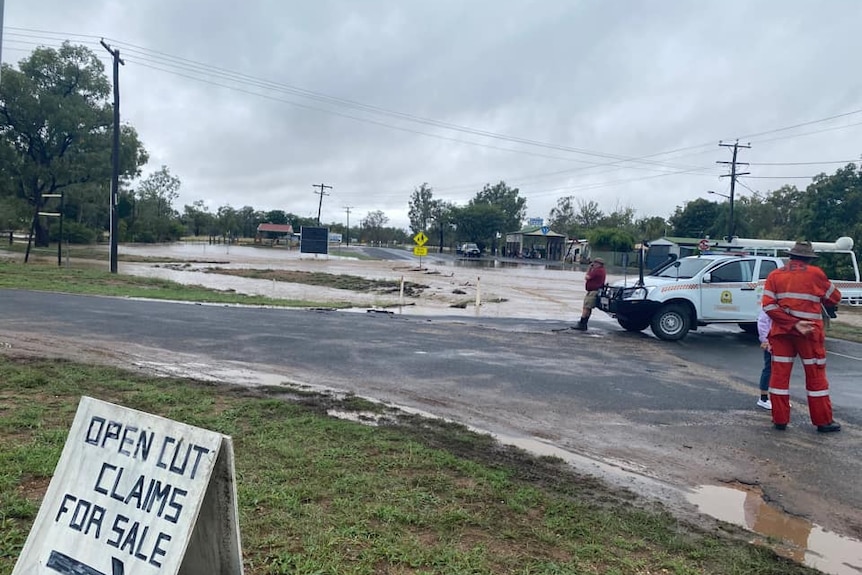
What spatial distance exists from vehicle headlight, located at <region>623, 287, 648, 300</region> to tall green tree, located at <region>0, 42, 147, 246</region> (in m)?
47.4

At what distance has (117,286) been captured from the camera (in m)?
20.9

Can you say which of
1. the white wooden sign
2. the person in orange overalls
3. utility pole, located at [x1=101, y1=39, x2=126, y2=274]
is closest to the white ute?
the person in orange overalls

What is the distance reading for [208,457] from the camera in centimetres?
245

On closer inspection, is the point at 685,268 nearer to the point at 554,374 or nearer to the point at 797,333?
the point at 554,374

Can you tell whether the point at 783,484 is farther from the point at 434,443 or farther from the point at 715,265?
the point at 715,265

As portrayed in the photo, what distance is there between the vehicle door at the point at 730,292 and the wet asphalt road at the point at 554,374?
0.72m

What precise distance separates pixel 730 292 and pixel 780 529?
10.6 metres

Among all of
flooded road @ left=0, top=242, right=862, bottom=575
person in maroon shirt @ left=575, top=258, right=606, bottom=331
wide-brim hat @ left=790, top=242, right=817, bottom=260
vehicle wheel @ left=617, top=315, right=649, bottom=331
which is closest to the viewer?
flooded road @ left=0, top=242, right=862, bottom=575

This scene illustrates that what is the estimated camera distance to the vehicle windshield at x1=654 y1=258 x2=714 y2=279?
14198mm

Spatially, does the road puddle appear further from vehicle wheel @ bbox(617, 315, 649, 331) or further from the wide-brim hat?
vehicle wheel @ bbox(617, 315, 649, 331)

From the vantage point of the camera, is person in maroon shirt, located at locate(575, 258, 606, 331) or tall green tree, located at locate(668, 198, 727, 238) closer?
person in maroon shirt, located at locate(575, 258, 606, 331)

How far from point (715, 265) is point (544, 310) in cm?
710

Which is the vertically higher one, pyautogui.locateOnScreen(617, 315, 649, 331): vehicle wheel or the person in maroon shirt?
the person in maroon shirt

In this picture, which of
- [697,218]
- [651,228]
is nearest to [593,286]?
[697,218]
